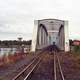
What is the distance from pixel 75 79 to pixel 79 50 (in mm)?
30567

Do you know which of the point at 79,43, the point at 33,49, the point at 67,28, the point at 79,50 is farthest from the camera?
the point at 67,28

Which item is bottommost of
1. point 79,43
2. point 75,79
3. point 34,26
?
point 75,79

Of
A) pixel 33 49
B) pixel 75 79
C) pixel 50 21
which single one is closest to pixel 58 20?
pixel 50 21

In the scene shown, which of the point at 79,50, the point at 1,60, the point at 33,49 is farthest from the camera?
the point at 33,49

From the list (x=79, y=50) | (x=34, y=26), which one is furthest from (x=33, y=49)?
(x=79, y=50)

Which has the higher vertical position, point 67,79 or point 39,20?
point 39,20

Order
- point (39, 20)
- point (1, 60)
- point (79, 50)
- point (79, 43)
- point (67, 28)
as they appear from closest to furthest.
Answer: point (1, 60)
point (79, 50)
point (79, 43)
point (67, 28)
point (39, 20)

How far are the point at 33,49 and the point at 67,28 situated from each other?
9.20 m

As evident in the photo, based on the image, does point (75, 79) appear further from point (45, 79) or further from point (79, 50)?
point (79, 50)

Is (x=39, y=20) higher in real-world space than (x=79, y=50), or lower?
higher

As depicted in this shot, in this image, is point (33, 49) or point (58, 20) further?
point (58, 20)

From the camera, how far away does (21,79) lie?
14625 mm

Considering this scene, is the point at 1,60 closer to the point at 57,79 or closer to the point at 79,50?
the point at 57,79

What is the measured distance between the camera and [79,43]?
1945 inches
